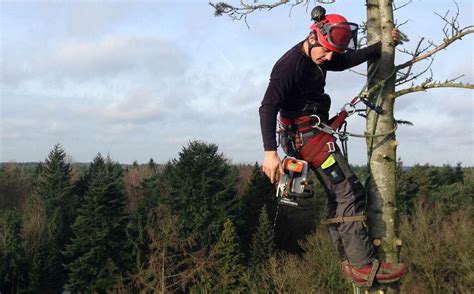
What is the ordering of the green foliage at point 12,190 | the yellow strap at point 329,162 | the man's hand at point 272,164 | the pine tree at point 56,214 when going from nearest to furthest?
the man's hand at point 272,164 → the yellow strap at point 329,162 → the pine tree at point 56,214 → the green foliage at point 12,190

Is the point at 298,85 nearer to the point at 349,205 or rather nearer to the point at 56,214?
the point at 349,205

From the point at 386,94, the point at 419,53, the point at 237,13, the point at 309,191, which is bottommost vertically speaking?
the point at 309,191

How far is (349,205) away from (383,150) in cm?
59

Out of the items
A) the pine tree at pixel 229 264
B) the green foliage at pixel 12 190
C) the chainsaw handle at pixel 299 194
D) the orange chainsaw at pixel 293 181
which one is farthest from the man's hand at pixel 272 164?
the green foliage at pixel 12 190

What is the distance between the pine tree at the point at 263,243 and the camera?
1432 inches

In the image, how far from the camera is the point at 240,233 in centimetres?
4072

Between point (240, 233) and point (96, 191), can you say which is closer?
point (96, 191)

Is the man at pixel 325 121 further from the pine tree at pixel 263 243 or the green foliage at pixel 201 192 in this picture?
the green foliage at pixel 201 192

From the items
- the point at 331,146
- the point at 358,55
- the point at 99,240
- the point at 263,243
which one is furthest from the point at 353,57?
the point at 263,243

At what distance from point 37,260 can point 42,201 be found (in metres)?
16.7

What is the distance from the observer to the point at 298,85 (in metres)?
4.36

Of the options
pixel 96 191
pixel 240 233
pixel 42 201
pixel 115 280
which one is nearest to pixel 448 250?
pixel 240 233

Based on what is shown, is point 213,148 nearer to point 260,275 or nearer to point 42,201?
point 260,275

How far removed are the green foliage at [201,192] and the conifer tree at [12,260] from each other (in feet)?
37.9
